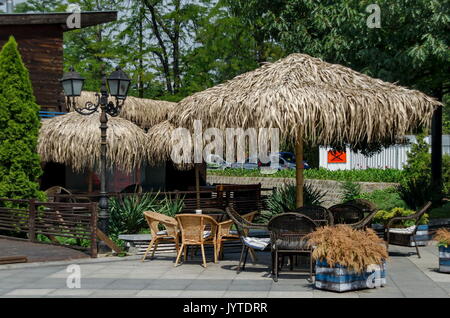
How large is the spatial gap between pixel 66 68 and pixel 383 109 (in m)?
30.1

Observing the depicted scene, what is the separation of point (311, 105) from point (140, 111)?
13.5m

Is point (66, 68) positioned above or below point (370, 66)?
above

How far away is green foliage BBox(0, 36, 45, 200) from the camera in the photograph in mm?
15828

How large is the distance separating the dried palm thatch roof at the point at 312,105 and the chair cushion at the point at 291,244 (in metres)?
1.72

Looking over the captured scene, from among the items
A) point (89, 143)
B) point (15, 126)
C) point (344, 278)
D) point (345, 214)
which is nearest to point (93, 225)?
point (345, 214)

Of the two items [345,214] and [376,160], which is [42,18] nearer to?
[345,214]

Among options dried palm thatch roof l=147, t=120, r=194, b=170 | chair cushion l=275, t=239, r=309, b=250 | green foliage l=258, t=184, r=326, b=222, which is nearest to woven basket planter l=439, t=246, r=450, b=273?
chair cushion l=275, t=239, r=309, b=250

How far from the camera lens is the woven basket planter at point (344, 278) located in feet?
28.5

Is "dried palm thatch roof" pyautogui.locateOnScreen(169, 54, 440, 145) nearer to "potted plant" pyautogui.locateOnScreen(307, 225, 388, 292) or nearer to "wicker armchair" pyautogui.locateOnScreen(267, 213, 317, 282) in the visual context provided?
"wicker armchair" pyautogui.locateOnScreen(267, 213, 317, 282)

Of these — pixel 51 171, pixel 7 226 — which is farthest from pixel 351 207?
pixel 51 171

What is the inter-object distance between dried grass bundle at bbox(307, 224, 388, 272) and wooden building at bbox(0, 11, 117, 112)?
1514 cm

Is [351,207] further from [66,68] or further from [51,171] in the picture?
[66,68]
